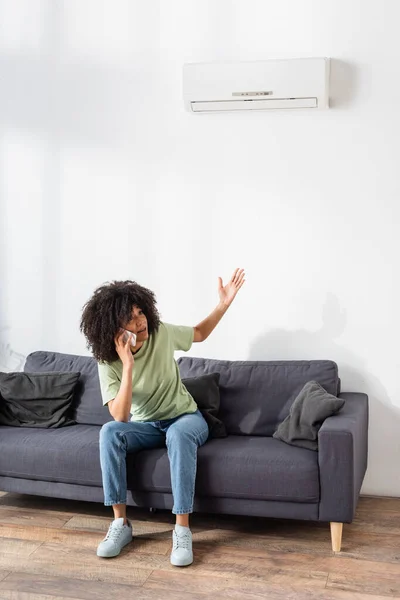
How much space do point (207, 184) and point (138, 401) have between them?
1.25 metres

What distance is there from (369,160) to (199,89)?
924 millimetres

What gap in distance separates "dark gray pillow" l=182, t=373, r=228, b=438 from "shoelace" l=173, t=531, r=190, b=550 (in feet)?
1.90

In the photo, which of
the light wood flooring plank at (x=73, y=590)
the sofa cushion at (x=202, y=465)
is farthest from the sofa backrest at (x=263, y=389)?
the light wood flooring plank at (x=73, y=590)

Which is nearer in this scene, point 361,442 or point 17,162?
point 361,442

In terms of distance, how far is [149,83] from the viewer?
4.23 meters

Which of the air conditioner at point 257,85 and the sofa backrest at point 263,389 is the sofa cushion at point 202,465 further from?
the air conditioner at point 257,85

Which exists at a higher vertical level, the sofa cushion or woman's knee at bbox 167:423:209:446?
woman's knee at bbox 167:423:209:446

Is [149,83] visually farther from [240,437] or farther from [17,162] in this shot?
[240,437]

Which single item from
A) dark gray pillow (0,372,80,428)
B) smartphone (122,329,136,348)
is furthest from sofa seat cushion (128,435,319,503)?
dark gray pillow (0,372,80,428)

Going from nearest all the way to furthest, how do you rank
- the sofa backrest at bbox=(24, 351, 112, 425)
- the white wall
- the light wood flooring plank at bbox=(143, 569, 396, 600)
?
the light wood flooring plank at bbox=(143, 569, 396, 600), the white wall, the sofa backrest at bbox=(24, 351, 112, 425)

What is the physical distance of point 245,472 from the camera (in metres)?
3.40

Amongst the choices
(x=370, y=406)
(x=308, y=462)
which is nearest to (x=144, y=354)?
(x=308, y=462)

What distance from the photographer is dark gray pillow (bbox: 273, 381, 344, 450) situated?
11.3 feet

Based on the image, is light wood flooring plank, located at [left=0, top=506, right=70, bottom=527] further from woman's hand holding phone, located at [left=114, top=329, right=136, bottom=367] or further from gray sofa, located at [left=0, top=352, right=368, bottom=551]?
woman's hand holding phone, located at [left=114, top=329, right=136, bottom=367]
